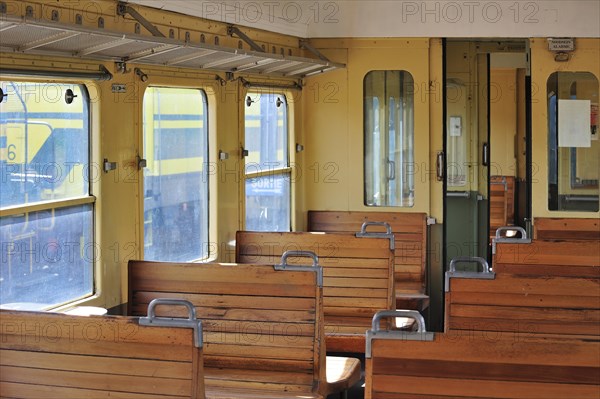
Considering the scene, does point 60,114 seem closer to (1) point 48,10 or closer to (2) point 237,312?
(1) point 48,10

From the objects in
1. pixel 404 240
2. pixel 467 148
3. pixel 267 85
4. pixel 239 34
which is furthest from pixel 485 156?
pixel 239 34

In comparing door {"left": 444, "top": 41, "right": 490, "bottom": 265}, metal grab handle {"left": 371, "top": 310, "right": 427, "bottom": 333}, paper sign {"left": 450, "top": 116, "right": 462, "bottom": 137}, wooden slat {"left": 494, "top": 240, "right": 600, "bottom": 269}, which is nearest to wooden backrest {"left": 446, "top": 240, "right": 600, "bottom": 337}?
wooden slat {"left": 494, "top": 240, "right": 600, "bottom": 269}

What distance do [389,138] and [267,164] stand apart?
1139 mm

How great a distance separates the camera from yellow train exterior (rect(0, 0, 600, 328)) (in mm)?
4773

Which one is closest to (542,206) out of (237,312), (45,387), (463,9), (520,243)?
(463,9)

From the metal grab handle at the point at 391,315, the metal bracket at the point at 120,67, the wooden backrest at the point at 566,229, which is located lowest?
the metal grab handle at the point at 391,315

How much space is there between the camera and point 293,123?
770 cm

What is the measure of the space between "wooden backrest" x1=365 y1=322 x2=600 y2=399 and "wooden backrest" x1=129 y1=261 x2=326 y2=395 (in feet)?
4.41

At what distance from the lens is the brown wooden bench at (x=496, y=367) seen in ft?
10.4

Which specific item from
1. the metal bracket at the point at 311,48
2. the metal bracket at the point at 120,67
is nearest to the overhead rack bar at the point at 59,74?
the metal bracket at the point at 120,67

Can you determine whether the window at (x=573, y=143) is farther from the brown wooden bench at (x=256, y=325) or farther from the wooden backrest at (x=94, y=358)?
the wooden backrest at (x=94, y=358)

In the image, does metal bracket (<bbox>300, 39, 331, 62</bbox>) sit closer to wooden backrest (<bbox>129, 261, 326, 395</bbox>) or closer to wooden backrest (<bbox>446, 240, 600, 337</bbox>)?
wooden backrest (<bbox>129, 261, 326, 395</bbox>)

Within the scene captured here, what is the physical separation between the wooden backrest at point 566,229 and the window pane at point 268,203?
1937 mm

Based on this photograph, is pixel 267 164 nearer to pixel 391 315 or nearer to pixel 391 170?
pixel 391 170
